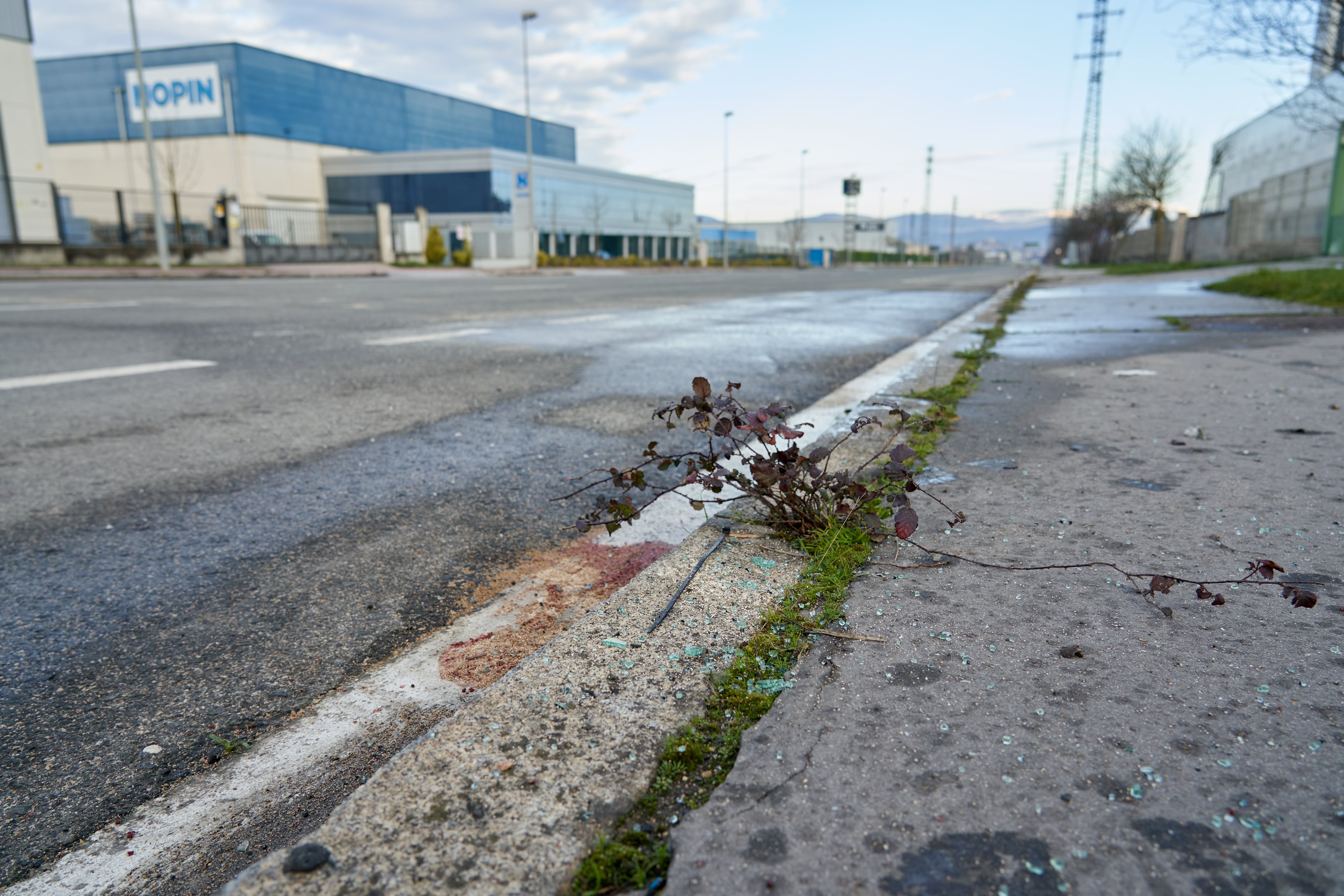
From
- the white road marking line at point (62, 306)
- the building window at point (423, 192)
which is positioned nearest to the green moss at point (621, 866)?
the white road marking line at point (62, 306)

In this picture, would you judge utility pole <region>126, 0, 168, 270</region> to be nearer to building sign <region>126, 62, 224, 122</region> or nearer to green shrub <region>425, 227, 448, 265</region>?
green shrub <region>425, 227, 448, 265</region>

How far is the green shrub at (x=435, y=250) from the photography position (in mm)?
40531

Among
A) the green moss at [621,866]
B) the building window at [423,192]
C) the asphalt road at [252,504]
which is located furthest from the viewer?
the building window at [423,192]

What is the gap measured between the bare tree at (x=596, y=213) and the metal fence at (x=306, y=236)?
2848 cm

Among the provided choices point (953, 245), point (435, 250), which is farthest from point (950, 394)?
point (953, 245)

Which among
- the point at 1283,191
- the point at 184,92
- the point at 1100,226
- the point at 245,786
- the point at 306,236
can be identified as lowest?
the point at 245,786

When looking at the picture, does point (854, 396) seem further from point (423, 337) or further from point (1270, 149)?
point (1270, 149)

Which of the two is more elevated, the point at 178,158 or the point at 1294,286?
the point at 178,158

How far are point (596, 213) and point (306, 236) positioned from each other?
33.4 metres

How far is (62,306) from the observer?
1016cm

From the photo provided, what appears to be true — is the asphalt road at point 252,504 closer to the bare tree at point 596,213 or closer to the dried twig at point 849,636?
the dried twig at point 849,636

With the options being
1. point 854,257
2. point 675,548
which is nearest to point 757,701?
point 675,548

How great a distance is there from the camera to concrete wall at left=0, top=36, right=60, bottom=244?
2739 cm

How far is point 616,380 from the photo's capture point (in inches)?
200
